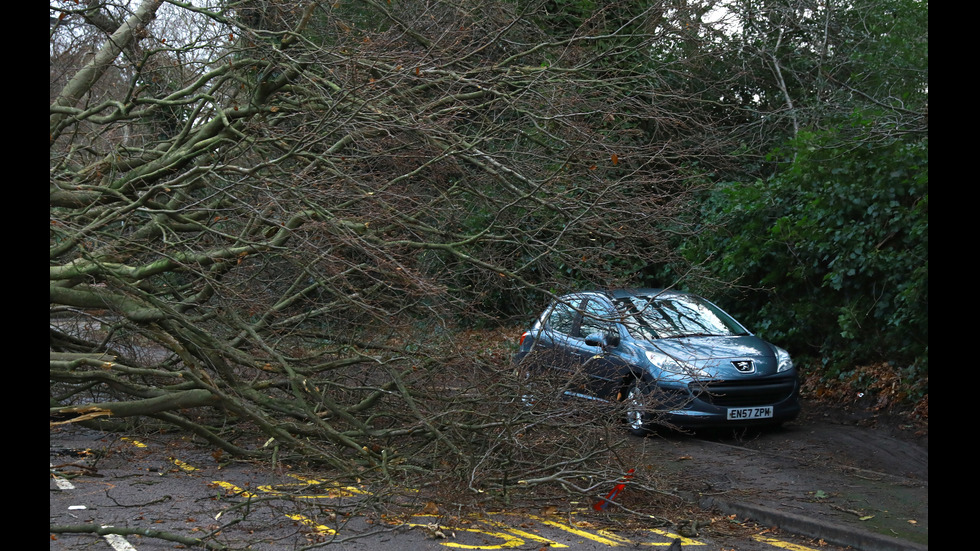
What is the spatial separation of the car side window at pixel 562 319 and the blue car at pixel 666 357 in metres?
0.01

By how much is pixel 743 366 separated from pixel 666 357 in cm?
88

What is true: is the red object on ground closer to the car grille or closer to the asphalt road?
the asphalt road

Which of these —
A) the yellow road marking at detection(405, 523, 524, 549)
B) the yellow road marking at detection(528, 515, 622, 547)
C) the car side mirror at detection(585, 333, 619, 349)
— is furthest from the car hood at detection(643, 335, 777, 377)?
the yellow road marking at detection(405, 523, 524, 549)

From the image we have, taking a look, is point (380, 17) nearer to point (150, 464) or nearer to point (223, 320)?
point (223, 320)

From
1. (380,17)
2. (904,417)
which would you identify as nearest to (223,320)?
(380,17)

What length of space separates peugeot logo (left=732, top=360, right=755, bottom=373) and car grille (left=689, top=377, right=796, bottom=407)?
4.8 inches

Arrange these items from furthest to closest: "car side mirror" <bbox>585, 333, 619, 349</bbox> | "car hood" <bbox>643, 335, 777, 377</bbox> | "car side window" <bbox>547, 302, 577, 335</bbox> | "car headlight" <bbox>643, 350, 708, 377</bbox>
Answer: "car hood" <bbox>643, 335, 777, 377</bbox> < "car headlight" <bbox>643, 350, 708, 377</bbox> < "car side mirror" <bbox>585, 333, 619, 349</bbox> < "car side window" <bbox>547, 302, 577, 335</bbox>

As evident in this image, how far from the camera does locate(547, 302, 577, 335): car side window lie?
27.9ft

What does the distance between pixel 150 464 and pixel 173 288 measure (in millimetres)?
1805

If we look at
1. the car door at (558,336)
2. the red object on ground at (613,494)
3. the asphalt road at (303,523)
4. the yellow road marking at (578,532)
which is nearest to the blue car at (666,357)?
the car door at (558,336)

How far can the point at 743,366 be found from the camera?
31.3 feet

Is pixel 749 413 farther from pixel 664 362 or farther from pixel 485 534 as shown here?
pixel 485 534
